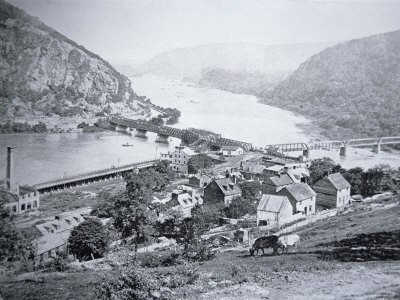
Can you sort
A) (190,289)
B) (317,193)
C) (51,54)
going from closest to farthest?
(190,289), (317,193), (51,54)

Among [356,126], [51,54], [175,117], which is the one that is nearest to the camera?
[356,126]

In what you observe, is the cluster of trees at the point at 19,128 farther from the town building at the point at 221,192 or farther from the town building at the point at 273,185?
the town building at the point at 273,185

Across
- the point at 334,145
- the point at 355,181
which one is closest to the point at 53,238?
the point at 355,181

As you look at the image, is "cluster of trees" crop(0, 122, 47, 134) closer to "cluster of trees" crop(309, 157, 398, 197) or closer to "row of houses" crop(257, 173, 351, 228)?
"row of houses" crop(257, 173, 351, 228)

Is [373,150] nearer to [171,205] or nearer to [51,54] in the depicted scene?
[171,205]

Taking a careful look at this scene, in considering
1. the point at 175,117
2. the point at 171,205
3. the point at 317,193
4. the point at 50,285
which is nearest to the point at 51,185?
the point at 171,205

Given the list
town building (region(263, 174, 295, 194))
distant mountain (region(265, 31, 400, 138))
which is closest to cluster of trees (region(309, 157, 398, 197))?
town building (region(263, 174, 295, 194))

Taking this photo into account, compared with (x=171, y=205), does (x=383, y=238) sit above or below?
above
